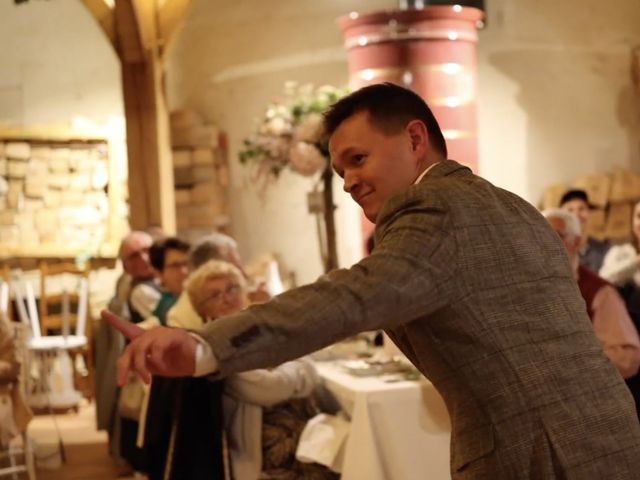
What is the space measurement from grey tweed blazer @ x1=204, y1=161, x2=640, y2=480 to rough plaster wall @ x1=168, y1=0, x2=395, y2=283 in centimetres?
517

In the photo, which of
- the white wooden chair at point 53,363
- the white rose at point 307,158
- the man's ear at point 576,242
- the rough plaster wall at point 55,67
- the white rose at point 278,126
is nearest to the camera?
the man's ear at point 576,242

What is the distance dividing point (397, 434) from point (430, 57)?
2.64 m

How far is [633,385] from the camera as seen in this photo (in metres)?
3.34

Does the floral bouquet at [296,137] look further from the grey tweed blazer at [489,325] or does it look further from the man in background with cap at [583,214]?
the grey tweed blazer at [489,325]

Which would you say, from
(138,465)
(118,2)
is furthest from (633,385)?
(118,2)

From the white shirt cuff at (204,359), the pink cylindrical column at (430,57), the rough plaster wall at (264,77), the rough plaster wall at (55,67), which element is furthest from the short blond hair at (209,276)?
the rough plaster wall at (55,67)

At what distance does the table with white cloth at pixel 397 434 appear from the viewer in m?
3.45

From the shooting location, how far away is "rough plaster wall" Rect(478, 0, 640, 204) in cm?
666

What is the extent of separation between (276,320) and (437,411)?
8.08 feet

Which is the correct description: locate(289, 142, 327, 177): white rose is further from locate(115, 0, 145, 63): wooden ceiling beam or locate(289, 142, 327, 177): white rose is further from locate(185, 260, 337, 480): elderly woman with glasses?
locate(185, 260, 337, 480): elderly woman with glasses

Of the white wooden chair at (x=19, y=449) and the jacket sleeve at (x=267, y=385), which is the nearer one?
the jacket sleeve at (x=267, y=385)

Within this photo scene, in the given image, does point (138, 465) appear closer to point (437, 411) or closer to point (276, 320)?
point (437, 411)

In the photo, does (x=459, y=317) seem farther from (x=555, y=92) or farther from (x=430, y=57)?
(x=555, y=92)

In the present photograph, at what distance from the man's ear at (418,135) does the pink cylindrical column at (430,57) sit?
13.4 feet
